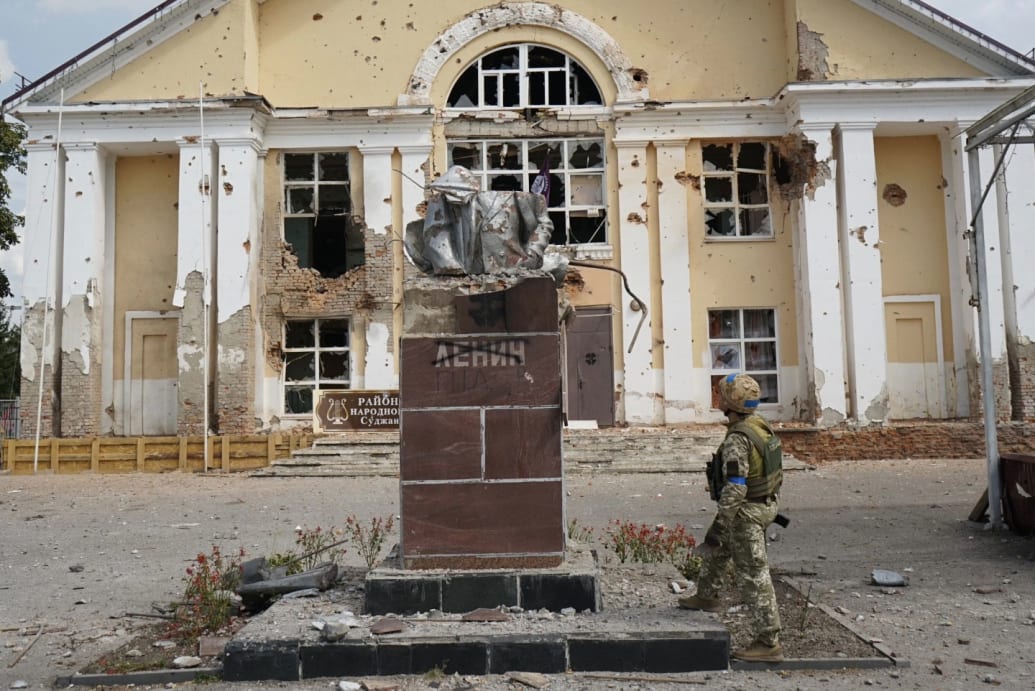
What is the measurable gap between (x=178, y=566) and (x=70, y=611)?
1405 millimetres

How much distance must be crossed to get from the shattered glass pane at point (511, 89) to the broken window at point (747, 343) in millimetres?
5679

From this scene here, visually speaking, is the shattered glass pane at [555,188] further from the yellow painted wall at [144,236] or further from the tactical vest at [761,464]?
the tactical vest at [761,464]

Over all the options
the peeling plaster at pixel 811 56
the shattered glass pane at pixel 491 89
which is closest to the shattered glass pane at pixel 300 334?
the shattered glass pane at pixel 491 89

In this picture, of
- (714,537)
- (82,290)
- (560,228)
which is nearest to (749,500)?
(714,537)

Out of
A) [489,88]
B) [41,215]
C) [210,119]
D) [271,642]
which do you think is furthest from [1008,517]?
[41,215]

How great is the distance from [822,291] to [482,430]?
1163 centimetres

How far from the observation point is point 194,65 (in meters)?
15.8

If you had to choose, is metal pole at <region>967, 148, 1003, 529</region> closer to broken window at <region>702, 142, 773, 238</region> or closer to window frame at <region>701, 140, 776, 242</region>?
window frame at <region>701, 140, 776, 242</region>

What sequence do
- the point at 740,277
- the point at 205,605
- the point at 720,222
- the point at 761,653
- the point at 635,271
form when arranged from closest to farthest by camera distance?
the point at 761,653 < the point at 205,605 < the point at 635,271 < the point at 740,277 < the point at 720,222

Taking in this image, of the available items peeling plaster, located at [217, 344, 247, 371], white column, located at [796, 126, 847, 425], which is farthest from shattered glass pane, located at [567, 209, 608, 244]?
peeling plaster, located at [217, 344, 247, 371]

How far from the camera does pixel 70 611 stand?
6.06 metres

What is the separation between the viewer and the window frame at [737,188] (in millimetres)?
16328

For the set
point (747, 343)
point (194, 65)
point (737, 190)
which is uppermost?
Result: point (194, 65)

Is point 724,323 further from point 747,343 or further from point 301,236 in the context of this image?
point 301,236
